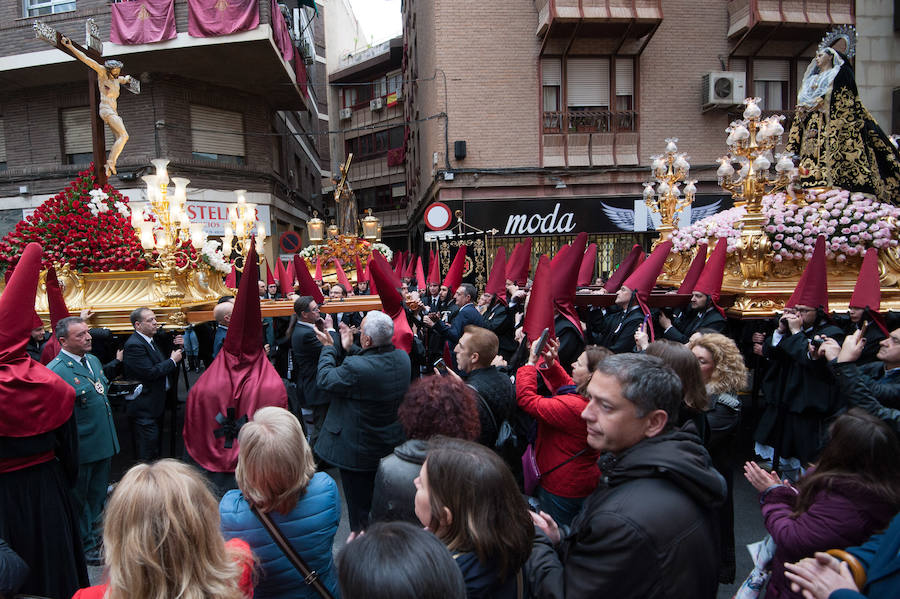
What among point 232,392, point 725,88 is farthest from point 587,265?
point 725,88

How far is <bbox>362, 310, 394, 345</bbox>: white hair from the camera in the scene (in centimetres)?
349

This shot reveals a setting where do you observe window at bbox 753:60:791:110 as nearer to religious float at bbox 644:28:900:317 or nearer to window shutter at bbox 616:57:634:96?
window shutter at bbox 616:57:634:96

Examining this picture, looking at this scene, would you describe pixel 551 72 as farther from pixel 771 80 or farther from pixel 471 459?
pixel 471 459

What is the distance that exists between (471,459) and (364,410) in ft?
6.47

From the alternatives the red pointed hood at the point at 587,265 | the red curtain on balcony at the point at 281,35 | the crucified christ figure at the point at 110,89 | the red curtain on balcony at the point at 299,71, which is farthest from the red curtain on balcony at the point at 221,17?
the red pointed hood at the point at 587,265

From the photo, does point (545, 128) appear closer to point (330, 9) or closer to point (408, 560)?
point (408, 560)

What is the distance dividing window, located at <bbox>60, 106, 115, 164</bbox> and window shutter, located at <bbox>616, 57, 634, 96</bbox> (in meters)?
14.4

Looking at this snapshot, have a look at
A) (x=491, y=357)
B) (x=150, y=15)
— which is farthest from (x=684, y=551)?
(x=150, y=15)

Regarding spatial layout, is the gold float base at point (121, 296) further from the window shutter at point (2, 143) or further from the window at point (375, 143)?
the window at point (375, 143)

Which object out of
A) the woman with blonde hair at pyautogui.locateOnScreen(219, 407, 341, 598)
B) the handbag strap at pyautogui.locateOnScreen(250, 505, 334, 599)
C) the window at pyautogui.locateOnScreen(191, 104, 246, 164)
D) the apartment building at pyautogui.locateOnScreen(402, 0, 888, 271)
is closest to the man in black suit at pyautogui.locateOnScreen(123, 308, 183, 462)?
the woman with blonde hair at pyautogui.locateOnScreen(219, 407, 341, 598)

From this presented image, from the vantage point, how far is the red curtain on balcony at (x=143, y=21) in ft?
43.0

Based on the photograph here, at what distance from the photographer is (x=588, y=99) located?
1455cm

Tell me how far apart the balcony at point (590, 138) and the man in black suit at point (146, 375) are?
456 inches

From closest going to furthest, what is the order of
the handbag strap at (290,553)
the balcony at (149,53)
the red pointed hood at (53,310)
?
the handbag strap at (290,553) → the red pointed hood at (53,310) → the balcony at (149,53)
